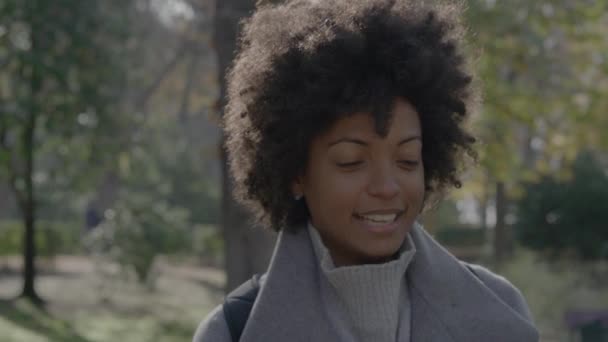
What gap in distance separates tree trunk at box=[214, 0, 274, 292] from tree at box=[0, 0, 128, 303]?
7.65 meters

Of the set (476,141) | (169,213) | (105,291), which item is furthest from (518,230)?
(476,141)

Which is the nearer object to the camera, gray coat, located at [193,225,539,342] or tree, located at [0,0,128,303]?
gray coat, located at [193,225,539,342]

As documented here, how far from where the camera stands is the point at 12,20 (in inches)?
518

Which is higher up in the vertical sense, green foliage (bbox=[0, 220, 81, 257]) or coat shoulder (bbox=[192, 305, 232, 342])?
coat shoulder (bbox=[192, 305, 232, 342])

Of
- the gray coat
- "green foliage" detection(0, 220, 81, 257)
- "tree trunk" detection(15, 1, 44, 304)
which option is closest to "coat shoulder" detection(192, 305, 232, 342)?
the gray coat

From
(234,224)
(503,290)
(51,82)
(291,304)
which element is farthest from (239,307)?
(51,82)

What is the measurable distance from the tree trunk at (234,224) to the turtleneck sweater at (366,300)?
3476 millimetres

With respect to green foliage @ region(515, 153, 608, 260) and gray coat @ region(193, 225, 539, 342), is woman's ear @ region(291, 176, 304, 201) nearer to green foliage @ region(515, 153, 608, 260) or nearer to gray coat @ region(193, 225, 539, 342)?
gray coat @ region(193, 225, 539, 342)

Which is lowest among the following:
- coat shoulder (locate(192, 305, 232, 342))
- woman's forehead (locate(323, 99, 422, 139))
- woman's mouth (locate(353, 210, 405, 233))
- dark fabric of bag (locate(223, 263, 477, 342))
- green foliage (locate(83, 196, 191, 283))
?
green foliage (locate(83, 196, 191, 283))

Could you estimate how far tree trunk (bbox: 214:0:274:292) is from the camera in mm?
5734

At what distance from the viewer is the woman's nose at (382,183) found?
219 cm

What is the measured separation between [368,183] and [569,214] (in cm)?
1510

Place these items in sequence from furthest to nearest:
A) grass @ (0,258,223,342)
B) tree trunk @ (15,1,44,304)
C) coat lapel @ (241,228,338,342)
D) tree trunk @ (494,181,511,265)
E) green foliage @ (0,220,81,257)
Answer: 1. green foliage @ (0,220,81,257)
2. tree trunk @ (494,181,511,265)
3. tree trunk @ (15,1,44,304)
4. grass @ (0,258,223,342)
5. coat lapel @ (241,228,338,342)

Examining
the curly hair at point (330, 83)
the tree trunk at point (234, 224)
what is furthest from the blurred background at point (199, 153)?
the curly hair at point (330, 83)
